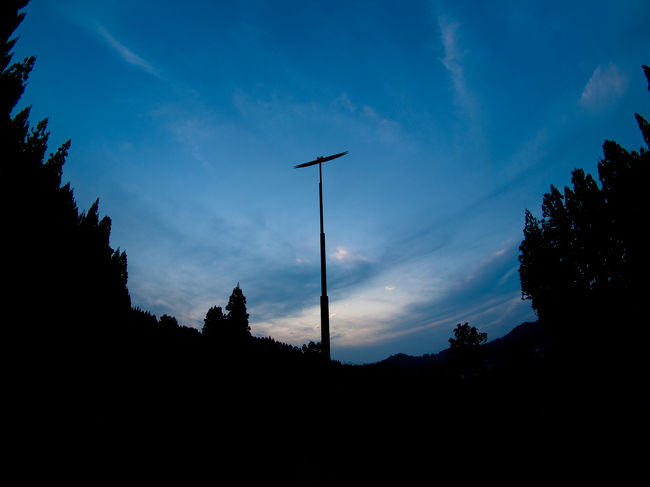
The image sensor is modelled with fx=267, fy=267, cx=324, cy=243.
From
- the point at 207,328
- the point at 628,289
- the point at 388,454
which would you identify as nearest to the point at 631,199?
the point at 628,289

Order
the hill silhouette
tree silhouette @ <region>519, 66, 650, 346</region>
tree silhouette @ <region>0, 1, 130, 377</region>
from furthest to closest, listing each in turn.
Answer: tree silhouette @ <region>519, 66, 650, 346</region>, tree silhouette @ <region>0, 1, 130, 377</region>, the hill silhouette

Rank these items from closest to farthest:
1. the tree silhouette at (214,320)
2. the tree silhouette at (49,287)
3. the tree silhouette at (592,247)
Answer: the tree silhouette at (49,287), the tree silhouette at (592,247), the tree silhouette at (214,320)

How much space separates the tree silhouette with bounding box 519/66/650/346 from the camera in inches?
1058

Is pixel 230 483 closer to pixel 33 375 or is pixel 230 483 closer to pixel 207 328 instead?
pixel 33 375

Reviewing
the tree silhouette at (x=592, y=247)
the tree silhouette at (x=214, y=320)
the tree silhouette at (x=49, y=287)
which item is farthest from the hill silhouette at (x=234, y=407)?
the tree silhouette at (x=214, y=320)

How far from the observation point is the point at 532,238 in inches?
1410

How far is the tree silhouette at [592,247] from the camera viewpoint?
26875 mm

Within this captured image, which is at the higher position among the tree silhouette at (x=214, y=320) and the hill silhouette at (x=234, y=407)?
the tree silhouette at (x=214, y=320)

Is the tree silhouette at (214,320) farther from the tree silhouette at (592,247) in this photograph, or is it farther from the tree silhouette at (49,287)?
the tree silhouette at (592,247)

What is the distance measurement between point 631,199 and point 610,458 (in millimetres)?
36093

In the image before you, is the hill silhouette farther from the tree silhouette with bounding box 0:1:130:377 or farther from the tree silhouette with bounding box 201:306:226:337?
the tree silhouette with bounding box 201:306:226:337

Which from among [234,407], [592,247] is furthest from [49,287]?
[592,247]

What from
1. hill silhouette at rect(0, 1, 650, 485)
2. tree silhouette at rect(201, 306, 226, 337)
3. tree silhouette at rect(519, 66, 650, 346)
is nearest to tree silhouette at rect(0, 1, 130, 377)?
hill silhouette at rect(0, 1, 650, 485)

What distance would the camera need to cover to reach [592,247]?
101 feet
